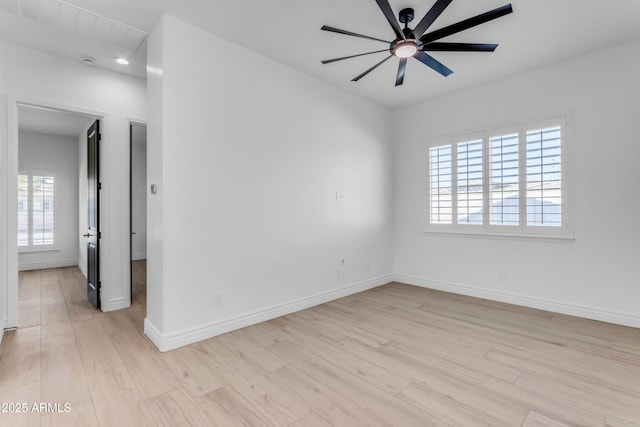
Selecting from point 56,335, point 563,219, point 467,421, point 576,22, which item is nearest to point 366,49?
point 576,22

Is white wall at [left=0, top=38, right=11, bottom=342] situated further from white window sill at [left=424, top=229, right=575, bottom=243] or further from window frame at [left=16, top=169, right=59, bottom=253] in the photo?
white window sill at [left=424, top=229, right=575, bottom=243]

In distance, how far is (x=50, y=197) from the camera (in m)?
6.38

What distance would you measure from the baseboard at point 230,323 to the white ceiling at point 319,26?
2.54 m

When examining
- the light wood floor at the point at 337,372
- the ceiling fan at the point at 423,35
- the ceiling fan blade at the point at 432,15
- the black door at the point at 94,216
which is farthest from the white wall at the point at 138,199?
the ceiling fan blade at the point at 432,15

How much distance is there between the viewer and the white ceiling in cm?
255

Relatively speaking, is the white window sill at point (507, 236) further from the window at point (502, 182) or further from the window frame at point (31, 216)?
the window frame at point (31, 216)

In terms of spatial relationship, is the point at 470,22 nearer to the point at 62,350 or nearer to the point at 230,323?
the point at 230,323

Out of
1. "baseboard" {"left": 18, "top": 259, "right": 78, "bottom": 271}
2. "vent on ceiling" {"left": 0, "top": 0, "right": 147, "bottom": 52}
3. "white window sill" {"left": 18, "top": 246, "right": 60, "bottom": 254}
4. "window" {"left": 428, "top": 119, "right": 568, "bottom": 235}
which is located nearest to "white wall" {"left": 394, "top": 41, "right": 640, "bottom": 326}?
"window" {"left": 428, "top": 119, "right": 568, "bottom": 235}

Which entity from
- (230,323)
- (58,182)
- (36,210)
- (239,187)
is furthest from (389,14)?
(36,210)

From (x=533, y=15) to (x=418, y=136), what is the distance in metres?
2.31

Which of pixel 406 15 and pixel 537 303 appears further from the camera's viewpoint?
pixel 537 303

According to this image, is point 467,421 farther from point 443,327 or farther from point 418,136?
point 418,136

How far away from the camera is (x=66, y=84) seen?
11.1 feet

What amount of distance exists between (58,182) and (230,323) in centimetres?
601
